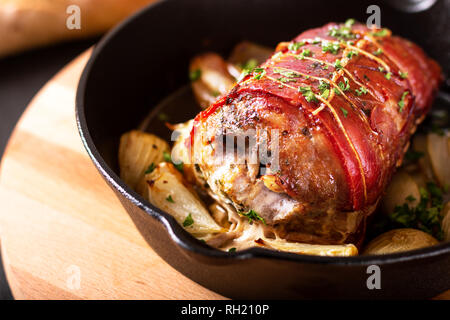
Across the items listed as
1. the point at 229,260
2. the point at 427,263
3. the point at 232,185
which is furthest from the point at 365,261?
the point at 232,185

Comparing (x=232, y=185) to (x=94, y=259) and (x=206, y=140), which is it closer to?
(x=206, y=140)

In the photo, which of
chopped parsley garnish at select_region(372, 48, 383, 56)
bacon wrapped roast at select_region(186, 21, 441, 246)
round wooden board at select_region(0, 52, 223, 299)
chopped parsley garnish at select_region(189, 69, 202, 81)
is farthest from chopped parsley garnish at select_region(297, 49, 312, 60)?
round wooden board at select_region(0, 52, 223, 299)

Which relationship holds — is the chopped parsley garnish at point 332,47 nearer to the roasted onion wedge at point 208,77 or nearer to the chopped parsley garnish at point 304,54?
the chopped parsley garnish at point 304,54

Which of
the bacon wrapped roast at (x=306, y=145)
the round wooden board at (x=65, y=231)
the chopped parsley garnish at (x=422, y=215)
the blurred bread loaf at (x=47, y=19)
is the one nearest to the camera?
the bacon wrapped roast at (x=306, y=145)

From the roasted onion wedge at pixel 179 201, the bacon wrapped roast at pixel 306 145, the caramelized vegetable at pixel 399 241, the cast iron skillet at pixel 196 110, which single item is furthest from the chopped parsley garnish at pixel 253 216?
the caramelized vegetable at pixel 399 241

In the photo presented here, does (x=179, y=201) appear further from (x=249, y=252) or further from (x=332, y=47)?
(x=332, y=47)

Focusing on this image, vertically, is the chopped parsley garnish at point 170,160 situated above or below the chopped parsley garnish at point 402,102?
below
